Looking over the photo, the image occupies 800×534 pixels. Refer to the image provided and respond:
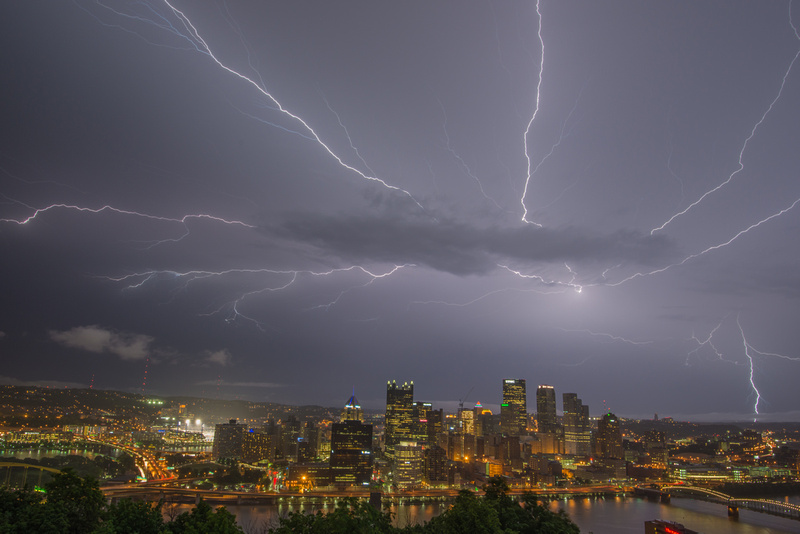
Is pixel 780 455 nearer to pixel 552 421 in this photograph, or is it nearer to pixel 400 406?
pixel 552 421

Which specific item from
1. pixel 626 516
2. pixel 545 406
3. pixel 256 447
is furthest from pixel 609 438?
pixel 256 447

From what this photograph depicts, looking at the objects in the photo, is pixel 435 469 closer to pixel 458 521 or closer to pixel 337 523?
pixel 458 521

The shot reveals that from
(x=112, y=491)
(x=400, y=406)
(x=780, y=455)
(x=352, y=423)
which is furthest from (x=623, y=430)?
(x=112, y=491)

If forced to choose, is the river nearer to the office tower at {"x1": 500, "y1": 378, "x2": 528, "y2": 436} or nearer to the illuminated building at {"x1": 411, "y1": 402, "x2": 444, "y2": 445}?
the illuminated building at {"x1": 411, "y1": 402, "x2": 444, "y2": 445}

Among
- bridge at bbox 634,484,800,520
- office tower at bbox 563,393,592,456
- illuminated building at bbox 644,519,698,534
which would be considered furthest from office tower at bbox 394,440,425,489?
office tower at bbox 563,393,592,456

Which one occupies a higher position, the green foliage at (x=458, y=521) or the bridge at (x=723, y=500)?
the green foliage at (x=458, y=521)

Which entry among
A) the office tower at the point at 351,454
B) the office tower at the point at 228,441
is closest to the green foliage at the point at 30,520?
the office tower at the point at 351,454

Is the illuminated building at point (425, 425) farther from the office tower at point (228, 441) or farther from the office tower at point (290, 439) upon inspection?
the office tower at point (228, 441)

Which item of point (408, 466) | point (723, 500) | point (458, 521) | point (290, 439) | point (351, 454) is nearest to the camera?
point (458, 521)
